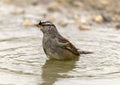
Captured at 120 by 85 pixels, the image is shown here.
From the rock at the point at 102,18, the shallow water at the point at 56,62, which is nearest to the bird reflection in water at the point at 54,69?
the shallow water at the point at 56,62

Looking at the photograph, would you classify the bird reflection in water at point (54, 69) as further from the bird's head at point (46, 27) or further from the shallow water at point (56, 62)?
the bird's head at point (46, 27)

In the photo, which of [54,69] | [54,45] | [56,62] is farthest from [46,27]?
[54,69]

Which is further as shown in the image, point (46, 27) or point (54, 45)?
point (46, 27)

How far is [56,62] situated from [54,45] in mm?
316

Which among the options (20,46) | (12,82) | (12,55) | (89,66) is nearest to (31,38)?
(20,46)

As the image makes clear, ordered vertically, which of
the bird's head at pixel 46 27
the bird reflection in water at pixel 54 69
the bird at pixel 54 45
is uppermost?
the bird's head at pixel 46 27

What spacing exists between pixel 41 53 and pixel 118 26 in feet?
9.68

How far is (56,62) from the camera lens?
8.52 meters

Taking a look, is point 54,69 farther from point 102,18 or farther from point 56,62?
point 102,18

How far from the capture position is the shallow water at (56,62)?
7.34 meters

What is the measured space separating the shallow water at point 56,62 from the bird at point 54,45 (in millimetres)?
137

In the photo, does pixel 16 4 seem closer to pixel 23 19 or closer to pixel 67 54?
pixel 23 19

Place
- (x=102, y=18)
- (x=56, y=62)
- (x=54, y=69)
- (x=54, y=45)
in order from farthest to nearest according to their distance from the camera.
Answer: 1. (x=102, y=18)
2. (x=54, y=45)
3. (x=56, y=62)
4. (x=54, y=69)

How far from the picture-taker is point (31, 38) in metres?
10.4
